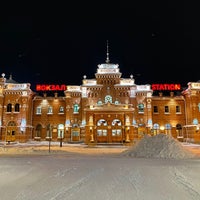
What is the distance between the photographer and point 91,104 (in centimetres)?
4053

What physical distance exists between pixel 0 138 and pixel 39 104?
10.6 m

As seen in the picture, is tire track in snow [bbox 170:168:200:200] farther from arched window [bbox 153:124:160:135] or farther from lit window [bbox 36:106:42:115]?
lit window [bbox 36:106:42:115]

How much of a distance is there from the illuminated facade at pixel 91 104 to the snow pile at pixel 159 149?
20179 mm

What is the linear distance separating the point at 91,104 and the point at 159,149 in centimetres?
2416

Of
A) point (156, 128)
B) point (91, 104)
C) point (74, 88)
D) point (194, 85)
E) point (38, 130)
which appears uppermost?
point (194, 85)

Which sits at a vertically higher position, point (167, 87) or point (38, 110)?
point (167, 87)

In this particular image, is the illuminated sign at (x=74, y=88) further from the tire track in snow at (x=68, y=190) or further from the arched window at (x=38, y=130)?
the tire track in snow at (x=68, y=190)

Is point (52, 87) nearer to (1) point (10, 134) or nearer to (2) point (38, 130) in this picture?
(2) point (38, 130)

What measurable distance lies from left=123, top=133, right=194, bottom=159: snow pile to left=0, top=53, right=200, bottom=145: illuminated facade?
2018 cm

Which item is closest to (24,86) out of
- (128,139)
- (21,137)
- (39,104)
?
(39,104)

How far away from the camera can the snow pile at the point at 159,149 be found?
16.9 metres

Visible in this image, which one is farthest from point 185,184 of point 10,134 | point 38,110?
point 38,110

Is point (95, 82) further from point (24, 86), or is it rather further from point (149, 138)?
point (149, 138)

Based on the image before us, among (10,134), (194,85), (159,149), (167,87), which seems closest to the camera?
(159,149)
